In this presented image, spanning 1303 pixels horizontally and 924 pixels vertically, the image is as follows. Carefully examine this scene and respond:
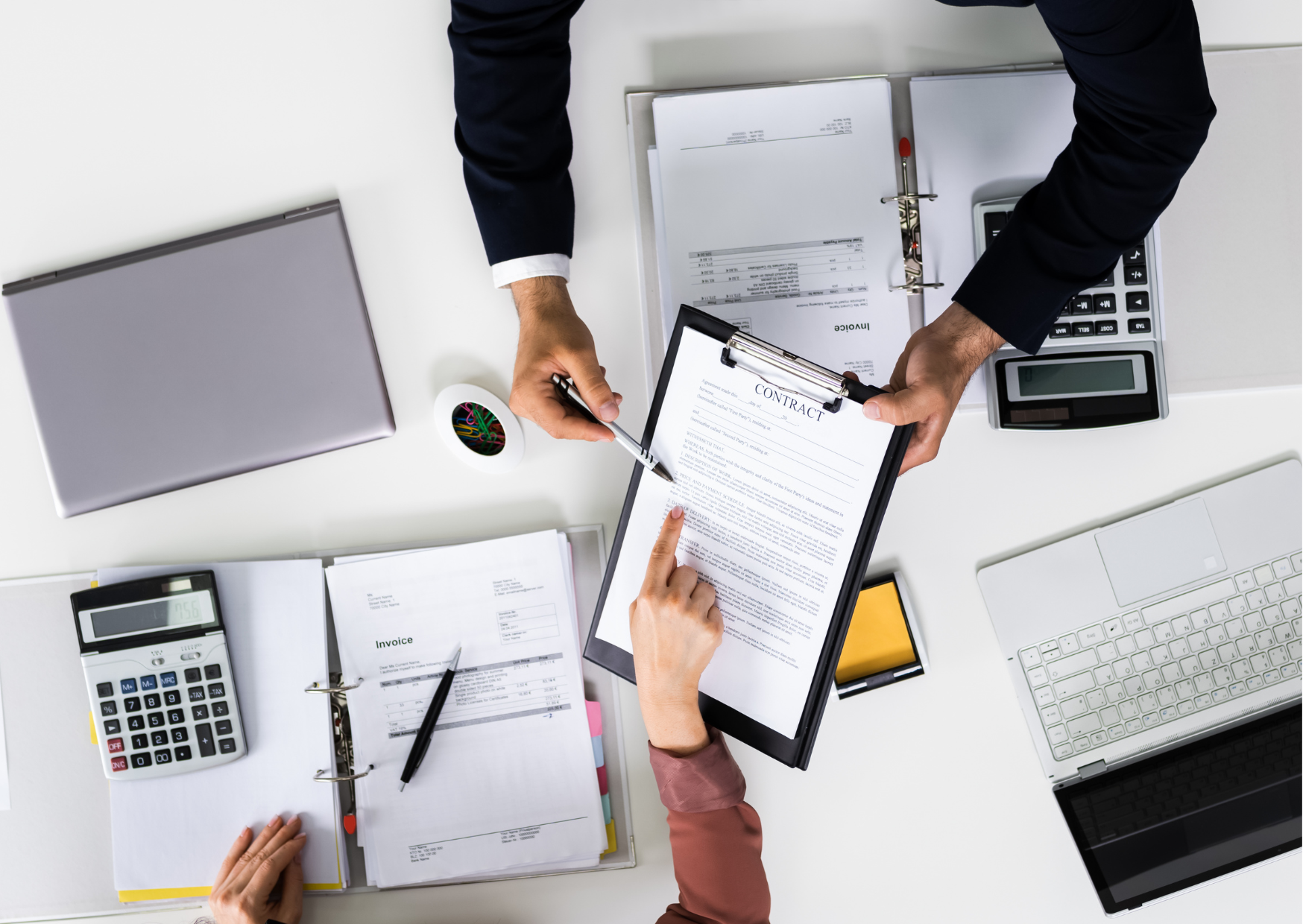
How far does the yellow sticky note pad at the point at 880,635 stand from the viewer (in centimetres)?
96

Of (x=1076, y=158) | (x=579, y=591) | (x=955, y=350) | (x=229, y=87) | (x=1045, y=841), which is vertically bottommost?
(x=1045, y=841)

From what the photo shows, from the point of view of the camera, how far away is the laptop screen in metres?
0.95

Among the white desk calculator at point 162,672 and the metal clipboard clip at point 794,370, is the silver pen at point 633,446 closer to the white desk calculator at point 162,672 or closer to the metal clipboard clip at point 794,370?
the metal clipboard clip at point 794,370

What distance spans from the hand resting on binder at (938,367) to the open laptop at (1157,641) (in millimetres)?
220

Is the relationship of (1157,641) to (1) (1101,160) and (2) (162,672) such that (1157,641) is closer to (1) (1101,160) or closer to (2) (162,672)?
(1) (1101,160)

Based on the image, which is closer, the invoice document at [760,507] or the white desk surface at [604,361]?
the invoice document at [760,507]

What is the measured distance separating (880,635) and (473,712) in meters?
0.51

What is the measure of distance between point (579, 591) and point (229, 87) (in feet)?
2.48

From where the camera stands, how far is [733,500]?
0.79m

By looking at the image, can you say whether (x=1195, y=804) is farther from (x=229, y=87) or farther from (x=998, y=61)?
(x=229, y=87)

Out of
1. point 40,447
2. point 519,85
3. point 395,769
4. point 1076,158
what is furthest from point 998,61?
point 40,447

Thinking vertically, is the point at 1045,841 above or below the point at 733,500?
below

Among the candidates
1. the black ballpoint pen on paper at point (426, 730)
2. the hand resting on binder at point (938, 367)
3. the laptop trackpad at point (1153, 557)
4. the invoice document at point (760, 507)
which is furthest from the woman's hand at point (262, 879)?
the laptop trackpad at point (1153, 557)

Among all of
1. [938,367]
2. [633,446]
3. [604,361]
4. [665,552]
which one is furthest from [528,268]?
[938,367]
